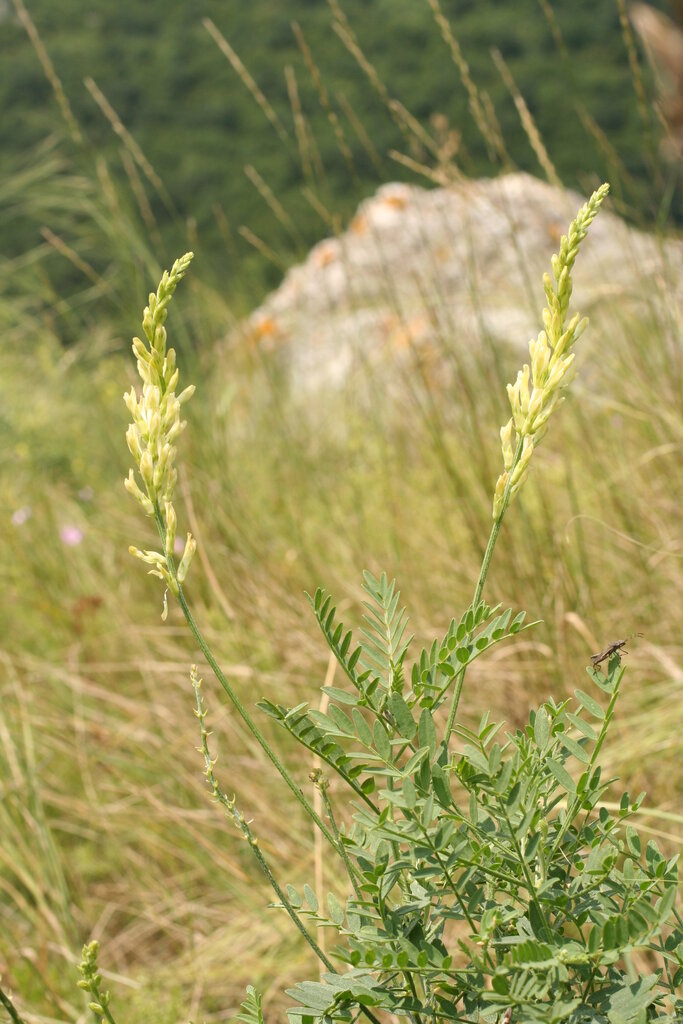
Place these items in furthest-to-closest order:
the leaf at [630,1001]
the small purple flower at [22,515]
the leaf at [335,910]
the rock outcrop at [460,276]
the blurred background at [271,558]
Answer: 1. the small purple flower at [22,515]
2. the rock outcrop at [460,276]
3. the blurred background at [271,558]
4. the leaf at [335,910]
5. the leaf at [630,1001]

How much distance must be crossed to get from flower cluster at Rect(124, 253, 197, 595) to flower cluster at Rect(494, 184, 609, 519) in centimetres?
19

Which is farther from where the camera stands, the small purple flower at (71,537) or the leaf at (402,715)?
the small purple flower at (71,537)

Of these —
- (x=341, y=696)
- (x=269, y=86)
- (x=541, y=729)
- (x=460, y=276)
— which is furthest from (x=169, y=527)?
(x=269, y=86)

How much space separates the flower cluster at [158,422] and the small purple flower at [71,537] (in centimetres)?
211

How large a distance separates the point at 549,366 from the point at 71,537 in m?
2.20

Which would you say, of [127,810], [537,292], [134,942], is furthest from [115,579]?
[537,292]

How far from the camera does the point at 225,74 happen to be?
14.9 metres

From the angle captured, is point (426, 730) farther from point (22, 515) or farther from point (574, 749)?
point (22, 515)

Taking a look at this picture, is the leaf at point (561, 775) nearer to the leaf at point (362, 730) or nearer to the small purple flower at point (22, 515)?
the leaf at point (362, 730)

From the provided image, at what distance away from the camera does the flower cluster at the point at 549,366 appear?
1.89ft

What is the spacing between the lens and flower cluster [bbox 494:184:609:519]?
1.89ft

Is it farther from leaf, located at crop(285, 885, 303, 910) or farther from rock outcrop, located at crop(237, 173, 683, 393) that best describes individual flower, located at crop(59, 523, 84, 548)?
leaf, located at crop(285, 885, 303, 910)

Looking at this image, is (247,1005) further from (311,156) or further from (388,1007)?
(311,156)

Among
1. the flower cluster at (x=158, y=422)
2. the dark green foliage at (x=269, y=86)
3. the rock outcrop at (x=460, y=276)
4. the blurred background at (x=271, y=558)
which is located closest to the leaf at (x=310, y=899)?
the flower cluster at (x=158, y=422)
